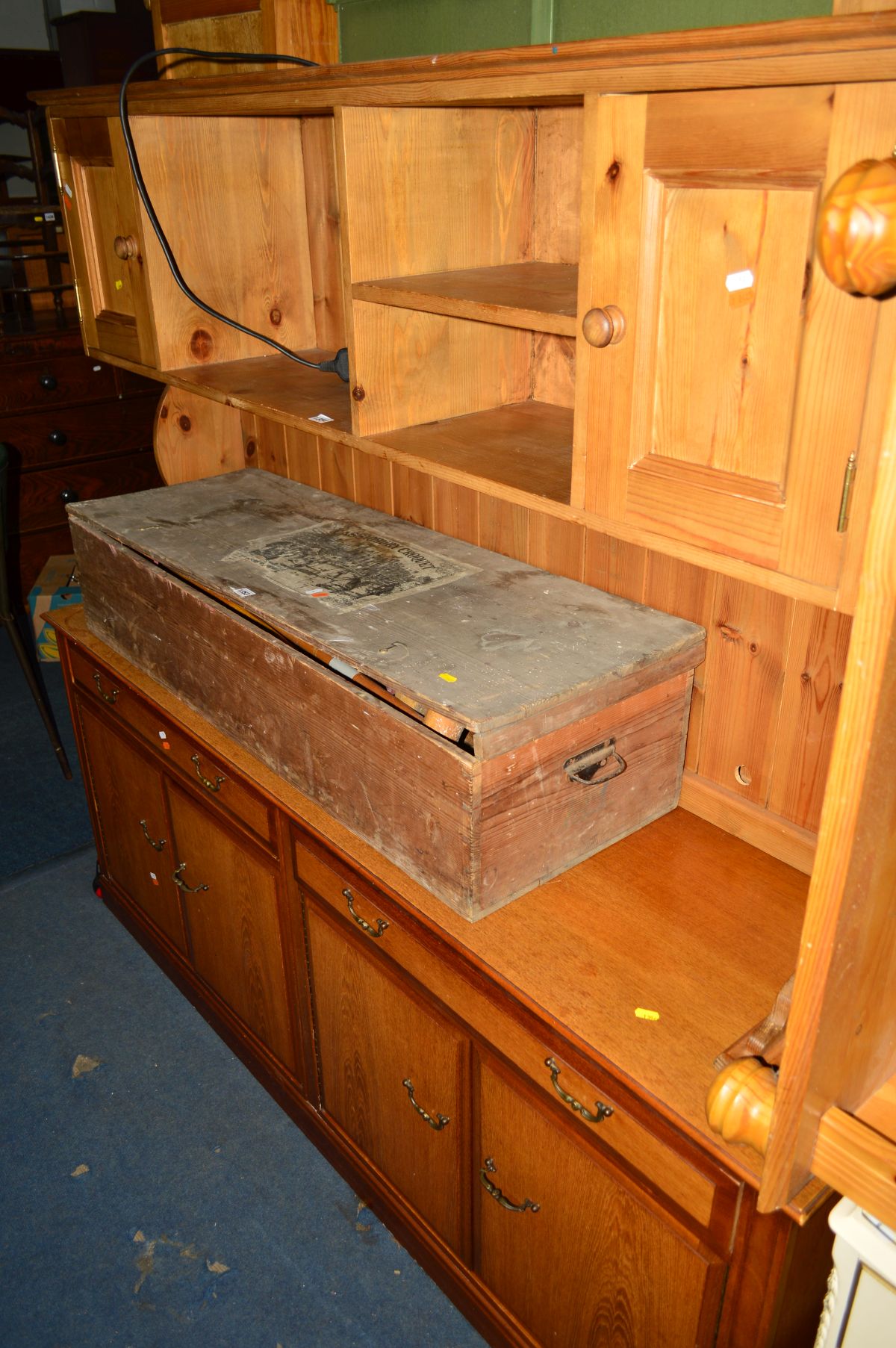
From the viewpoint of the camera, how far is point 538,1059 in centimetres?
117

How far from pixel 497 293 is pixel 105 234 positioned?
1.04 meters

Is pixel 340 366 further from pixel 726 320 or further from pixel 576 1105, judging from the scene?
pixel 576 1105

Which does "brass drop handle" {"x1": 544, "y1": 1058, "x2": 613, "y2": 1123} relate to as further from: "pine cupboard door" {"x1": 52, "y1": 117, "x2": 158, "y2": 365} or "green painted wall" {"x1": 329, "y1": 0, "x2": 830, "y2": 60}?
"pine cupboard door" {"x1": 52, "y1": 117, "x2": 158, "y2": 365}

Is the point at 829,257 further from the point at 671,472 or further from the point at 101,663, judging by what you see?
the point at 101,663

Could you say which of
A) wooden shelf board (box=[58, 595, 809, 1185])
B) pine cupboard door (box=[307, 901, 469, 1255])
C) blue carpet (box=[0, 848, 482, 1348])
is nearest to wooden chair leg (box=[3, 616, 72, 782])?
blue carpet (box=[0, 848, 482, 1348])

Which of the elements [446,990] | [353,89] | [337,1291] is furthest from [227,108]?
[337,1291]

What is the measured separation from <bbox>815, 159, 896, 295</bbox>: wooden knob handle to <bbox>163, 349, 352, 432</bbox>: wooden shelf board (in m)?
0.98

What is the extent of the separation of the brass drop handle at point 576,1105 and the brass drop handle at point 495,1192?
0.24m

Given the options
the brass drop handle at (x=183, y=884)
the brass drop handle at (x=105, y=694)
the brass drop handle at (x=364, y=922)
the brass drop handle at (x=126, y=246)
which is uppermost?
the brass drop handle at (x=126, y=246)

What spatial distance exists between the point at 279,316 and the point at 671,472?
1.17 m

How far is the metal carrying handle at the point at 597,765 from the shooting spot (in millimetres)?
1246

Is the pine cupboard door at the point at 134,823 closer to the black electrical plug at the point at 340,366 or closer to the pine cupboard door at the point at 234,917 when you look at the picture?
the pine cupboard door at the point at 234,917

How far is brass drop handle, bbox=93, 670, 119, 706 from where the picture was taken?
6.49 feet

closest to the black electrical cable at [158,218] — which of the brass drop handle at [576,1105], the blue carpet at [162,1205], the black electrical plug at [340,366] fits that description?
the black electrical plug at [340,366]
